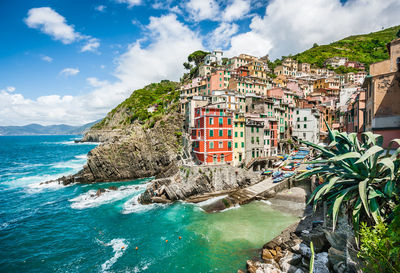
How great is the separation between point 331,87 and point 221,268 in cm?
8874

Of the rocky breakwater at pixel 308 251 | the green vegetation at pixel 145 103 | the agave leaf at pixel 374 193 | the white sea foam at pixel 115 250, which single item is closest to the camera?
the agave leaf at pixel 374 193

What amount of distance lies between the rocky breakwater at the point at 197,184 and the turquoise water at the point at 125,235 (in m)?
2.48

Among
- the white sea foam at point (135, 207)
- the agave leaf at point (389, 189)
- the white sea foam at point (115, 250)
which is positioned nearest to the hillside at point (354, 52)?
the white sea foam at point (135, 207)

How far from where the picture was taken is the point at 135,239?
22734 mm

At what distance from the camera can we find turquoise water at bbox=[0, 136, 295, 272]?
18.9 metres

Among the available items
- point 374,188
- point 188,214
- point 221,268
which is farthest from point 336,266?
point 188,214

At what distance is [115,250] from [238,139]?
1143 inches

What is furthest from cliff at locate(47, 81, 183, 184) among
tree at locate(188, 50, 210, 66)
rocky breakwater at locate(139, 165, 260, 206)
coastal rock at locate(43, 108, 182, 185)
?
tree at locate(188, 50, 210, 66)

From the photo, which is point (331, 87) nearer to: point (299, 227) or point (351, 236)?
point (299, 227)

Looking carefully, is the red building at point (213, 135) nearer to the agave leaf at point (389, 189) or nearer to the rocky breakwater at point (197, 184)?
the rocky breakwater at point (197, 184)

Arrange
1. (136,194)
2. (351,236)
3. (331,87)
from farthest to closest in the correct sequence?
1. (331,87)
2. (136,194)
3. (351,236)

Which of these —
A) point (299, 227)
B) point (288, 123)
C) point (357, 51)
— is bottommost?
point (299, 227)

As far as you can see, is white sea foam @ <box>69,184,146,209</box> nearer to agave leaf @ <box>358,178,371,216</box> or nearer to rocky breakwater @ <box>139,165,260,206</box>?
rocky breakwater @ <box>139,165,260,206</box>

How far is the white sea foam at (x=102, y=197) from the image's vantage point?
3356cm
